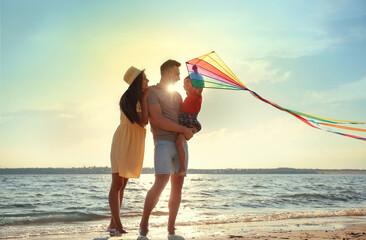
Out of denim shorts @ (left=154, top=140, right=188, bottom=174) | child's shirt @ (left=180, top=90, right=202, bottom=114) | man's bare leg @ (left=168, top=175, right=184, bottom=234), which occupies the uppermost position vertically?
child's shirt @ (left=180, top=90, right=202, bottom=114)

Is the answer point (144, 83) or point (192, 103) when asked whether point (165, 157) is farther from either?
point (144, 83)

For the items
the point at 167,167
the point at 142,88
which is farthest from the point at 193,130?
the point at 142,88

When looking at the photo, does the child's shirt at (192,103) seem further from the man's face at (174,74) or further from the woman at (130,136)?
the woman at (130,136)

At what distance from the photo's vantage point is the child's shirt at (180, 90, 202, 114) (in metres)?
4.14

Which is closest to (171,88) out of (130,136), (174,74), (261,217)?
(174,74)

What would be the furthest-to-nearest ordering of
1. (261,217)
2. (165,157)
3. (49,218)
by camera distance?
(49,218) < (261,217) < (165,157)

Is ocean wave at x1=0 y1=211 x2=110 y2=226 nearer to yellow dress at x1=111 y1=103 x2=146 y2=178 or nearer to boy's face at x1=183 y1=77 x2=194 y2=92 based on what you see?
yellow dress at x1=111 y1=103 x2=146 y2=178

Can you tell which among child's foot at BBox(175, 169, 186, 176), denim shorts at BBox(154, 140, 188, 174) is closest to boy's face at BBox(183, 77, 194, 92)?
denim shorts at BBox(154, 140, 188, 174)

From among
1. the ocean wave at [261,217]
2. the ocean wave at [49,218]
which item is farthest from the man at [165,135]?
the ocean wave at [49,218]

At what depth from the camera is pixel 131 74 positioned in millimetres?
4207

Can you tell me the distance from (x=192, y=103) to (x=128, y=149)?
0.95m

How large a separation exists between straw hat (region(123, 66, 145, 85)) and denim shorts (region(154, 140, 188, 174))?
0.80m

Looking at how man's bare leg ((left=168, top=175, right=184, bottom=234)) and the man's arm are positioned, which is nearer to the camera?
the man's arm

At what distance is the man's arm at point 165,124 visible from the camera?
3.97 meters
